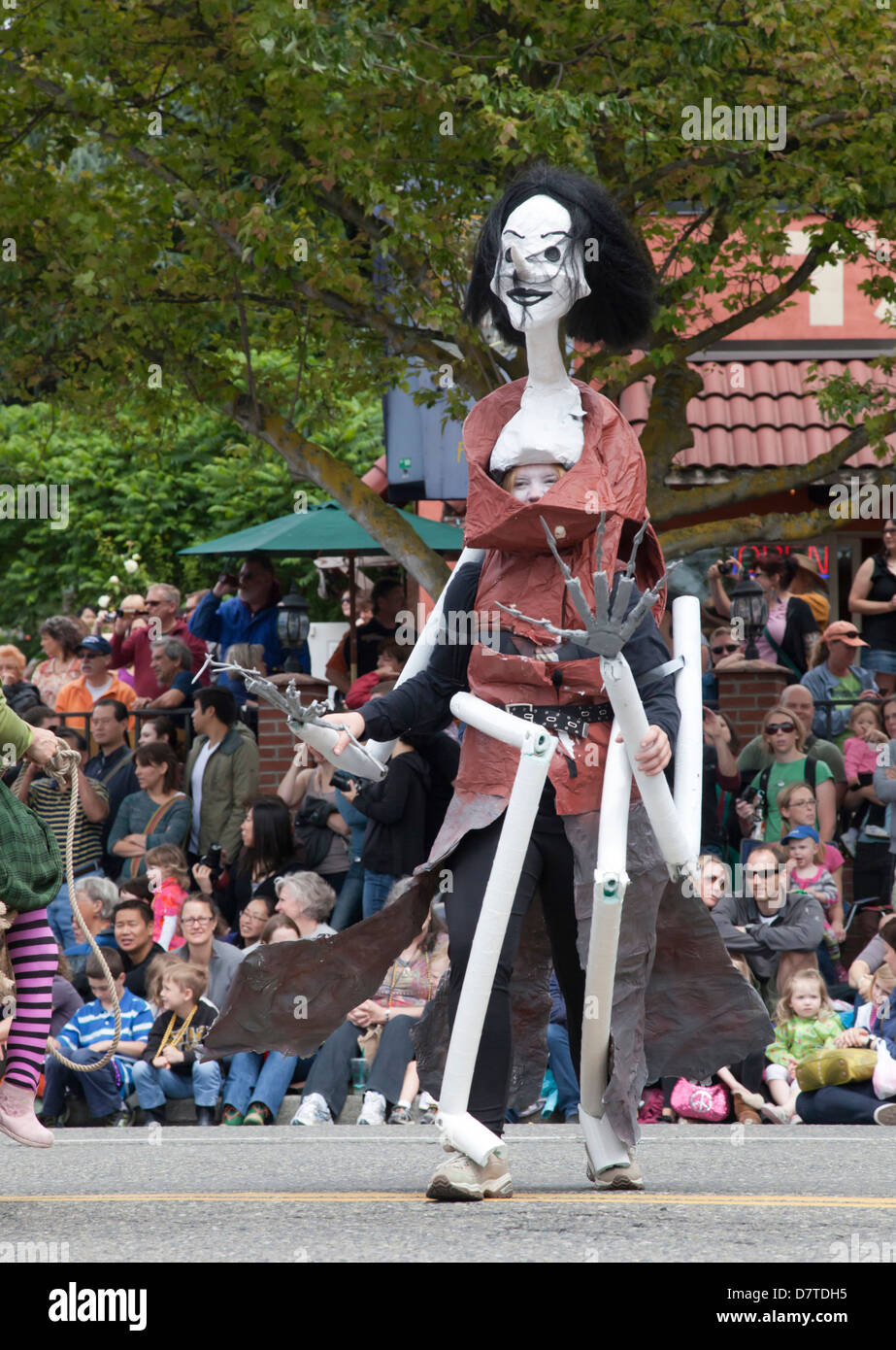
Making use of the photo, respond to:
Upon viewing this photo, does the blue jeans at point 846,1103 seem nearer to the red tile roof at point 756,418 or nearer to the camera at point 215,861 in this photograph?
the camera at point 215,861

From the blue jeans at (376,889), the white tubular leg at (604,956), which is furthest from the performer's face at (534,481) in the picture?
the blue jeans at (376,889)

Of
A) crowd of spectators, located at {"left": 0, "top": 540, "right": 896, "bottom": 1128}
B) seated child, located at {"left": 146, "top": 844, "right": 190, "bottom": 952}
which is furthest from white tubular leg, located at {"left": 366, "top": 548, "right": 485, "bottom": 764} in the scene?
seated child, located at {"left": 146, "top": 844, "right": 190, "bottom": 952}

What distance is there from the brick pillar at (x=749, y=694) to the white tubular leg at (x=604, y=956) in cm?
739

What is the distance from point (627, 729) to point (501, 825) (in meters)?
0.44

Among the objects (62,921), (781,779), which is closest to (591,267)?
(781,779)

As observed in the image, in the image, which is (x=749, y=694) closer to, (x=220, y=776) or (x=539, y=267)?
(x=220, y=776)

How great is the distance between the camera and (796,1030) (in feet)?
29.8

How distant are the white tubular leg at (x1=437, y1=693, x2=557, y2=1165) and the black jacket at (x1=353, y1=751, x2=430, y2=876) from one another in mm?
4600

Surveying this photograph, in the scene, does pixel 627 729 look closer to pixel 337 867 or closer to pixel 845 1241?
pixel 845 1241

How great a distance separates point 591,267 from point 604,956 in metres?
1.89

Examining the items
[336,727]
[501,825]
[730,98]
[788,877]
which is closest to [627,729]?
[501,825]

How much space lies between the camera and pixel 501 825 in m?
5.07

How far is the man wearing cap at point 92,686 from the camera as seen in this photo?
43.5ft

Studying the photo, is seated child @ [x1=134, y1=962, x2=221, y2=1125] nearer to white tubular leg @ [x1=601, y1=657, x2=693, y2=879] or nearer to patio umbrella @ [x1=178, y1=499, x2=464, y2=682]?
patio umbrella @ [x1=178, y1=499, x2=464, y2=682]
